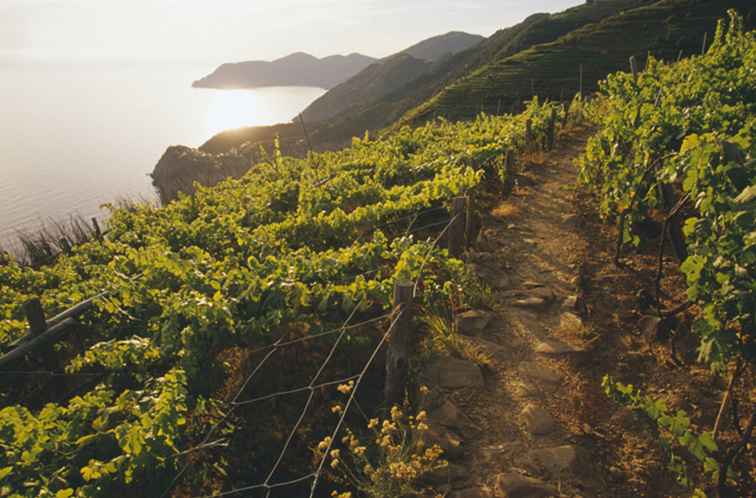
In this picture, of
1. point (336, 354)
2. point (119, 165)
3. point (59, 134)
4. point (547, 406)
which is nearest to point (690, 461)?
point (547, 406)

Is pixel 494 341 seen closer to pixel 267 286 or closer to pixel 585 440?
pixel 585 440

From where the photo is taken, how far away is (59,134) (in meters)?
129

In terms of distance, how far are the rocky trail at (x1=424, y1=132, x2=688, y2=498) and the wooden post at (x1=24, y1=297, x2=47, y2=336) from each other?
4.17 metres

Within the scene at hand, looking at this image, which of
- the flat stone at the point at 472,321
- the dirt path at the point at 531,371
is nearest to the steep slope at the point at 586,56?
the dirt path at the point at 531,371

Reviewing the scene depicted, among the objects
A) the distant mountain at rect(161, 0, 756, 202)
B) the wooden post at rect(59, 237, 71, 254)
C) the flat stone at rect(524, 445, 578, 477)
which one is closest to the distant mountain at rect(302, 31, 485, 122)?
the distant mountain at rect(161, 0, 756, 202)

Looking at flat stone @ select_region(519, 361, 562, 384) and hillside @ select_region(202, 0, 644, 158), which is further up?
hillside @ select_region(202, 0, 644, 158)

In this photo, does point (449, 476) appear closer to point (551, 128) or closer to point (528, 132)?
point (528, 132)

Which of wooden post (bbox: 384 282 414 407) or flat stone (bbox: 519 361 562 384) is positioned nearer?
wooden post (bbox: 384 282 414 407)

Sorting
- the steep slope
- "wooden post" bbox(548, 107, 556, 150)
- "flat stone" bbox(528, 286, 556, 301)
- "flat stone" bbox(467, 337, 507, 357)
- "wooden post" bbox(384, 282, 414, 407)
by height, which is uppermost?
the steep slope

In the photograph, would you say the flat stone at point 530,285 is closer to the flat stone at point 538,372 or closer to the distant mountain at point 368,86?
the flat stone at point 538,372

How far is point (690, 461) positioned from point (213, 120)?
7641 inches

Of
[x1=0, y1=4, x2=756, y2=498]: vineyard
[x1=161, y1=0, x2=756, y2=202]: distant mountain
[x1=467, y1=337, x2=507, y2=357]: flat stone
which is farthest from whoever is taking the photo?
[x1=161, y1=0, x2=756, y2=202]: distant mountain

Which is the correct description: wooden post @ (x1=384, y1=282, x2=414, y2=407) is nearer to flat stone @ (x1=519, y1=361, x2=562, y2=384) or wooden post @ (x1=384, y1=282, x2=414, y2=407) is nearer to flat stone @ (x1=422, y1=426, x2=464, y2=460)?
flat stone @ (x1=422, y1=426, x2=464, y2=460)

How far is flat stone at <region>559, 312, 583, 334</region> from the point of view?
5.30 metres
